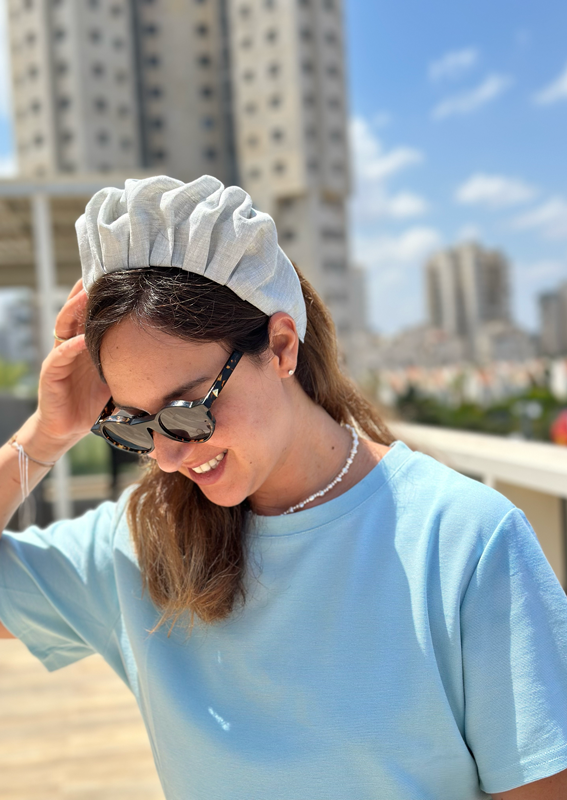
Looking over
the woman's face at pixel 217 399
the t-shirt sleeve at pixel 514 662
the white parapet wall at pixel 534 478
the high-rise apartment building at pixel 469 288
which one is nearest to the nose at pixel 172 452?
the woman's face at pixel 217 399

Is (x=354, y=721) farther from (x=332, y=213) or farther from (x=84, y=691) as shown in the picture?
(x=332, y=213)

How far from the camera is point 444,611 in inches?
35.0

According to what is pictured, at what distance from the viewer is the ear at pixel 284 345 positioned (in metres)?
0.97

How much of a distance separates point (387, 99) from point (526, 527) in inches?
4344

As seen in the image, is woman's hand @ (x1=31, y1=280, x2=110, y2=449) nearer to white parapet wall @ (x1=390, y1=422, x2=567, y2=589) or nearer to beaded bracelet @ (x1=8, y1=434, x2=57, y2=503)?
beaded bracelet @ (x1=8, y1=434, x2=57, y2=503)

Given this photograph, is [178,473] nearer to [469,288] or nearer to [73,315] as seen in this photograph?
[73,315]

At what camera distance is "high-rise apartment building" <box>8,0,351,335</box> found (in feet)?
151

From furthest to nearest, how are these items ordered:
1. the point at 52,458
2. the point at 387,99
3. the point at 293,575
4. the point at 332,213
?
the point at 387,99
the point at 332,213
the point at 52,458
the point at 293,575

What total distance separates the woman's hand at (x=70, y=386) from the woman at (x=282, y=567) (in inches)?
0.5

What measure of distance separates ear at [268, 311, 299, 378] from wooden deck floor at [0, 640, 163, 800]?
1835 millimetres

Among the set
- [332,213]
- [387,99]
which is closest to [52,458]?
[332,213]

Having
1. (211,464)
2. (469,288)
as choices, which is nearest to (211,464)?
(211,464)

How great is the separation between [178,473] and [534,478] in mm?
1040

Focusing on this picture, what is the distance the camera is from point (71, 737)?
264 centimetres
